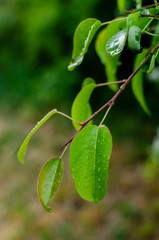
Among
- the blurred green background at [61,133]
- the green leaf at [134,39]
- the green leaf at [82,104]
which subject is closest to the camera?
the green leaf at [134,39]

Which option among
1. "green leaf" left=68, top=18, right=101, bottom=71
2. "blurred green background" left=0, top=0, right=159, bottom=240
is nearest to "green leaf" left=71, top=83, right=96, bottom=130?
"green leaf" left=68, top=18, right=101, bottom=71

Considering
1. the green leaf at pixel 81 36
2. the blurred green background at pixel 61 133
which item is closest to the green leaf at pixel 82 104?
the green leaf at pixel 81 36

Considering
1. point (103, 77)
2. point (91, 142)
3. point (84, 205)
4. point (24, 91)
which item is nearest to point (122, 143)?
point (103, 77)

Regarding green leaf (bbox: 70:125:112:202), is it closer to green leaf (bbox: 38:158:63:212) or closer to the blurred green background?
green leaf (bbox: 38:158:63:212)

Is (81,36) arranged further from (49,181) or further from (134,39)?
(49,181)

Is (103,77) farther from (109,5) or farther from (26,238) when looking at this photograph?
(26,238)

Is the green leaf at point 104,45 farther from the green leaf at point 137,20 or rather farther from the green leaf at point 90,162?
the green leaf at point 90,162
